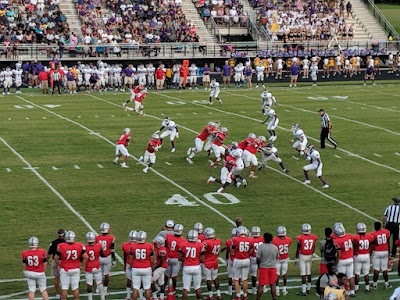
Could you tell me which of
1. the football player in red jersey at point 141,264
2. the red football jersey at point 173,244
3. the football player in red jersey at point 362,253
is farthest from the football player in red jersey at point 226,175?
the football player in red jersey at point 141,264

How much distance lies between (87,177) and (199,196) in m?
3.39

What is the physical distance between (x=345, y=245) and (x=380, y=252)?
852 mm

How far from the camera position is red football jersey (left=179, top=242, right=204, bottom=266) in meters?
15.3

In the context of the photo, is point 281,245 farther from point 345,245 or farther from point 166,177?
point 166,177

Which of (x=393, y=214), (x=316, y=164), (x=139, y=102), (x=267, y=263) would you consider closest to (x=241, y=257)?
(x=267, y=263)

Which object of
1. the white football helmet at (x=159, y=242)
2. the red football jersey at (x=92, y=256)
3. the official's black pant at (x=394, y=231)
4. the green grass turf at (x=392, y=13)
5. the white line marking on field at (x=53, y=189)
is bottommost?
the white line marking on field at (x=53, y=189)

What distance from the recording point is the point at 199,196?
74.5 feet

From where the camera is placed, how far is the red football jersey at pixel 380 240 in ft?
53.4

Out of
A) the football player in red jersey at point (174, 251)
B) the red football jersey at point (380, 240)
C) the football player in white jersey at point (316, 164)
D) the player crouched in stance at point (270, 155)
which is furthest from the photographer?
the player crouched in stance at point (270, 155)

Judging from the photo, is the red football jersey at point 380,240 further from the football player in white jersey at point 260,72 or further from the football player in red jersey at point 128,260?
the football player in white jersey at point 260,72

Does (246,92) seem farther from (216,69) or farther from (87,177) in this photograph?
(87,177)

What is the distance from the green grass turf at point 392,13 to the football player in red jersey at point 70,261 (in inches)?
2288

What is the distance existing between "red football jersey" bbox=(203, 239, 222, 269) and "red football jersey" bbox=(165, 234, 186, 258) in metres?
0.40

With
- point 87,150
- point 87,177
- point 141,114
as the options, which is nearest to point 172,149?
point 87,150
